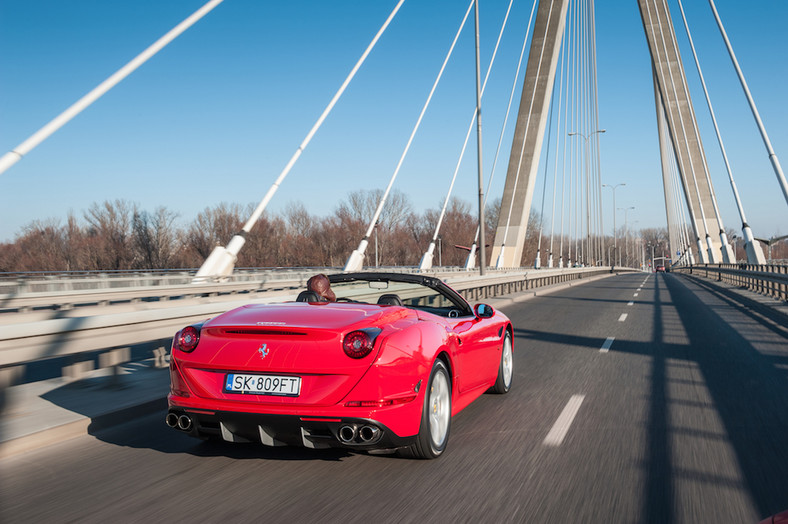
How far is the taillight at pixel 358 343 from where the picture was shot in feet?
13.4

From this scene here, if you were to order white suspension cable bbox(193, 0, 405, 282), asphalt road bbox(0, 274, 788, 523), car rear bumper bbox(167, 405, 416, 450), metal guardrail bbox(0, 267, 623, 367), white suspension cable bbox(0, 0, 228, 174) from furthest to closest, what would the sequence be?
1. white suspension cable bbox(193, 0, 405, 282)
2. white suspension cable bbox(0, 0, 228, 174)
3. metal guardrail bbox(0, 267, 623, 367)
4. car rear bumper bbox(167, 405, 416, 450)
5. asphalt road bbox(0, 274, 788, 523)

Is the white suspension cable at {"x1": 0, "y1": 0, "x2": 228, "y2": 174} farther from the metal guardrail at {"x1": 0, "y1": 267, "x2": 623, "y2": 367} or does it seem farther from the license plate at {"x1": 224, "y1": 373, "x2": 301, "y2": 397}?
the license plate at {"x1": 224, "y1": 373, "x2": 301, "y2": 397}

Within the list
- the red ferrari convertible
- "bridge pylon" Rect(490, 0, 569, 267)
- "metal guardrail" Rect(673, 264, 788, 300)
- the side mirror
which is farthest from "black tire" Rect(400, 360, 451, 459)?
"bridge pylon" Rect(490, 0, 569, 267)

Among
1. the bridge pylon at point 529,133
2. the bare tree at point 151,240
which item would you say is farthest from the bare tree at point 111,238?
the bridge pylon at point 529,133

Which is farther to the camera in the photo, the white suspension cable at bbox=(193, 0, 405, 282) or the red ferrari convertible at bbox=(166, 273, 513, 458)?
the white suspension cable at bbox=(193, 0, 405, 282)

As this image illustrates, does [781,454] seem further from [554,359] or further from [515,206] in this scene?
[515,206]

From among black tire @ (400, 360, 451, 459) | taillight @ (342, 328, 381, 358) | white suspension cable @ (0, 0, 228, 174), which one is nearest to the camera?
taillight @ (342, 328, 381, 358)

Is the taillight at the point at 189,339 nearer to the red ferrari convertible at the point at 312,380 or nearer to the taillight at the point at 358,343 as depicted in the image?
the red ferrari convertible at the point at 312,380

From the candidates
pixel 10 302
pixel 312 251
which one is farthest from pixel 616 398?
pixel 312 251

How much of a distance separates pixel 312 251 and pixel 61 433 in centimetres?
8391

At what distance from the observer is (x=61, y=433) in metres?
5.00

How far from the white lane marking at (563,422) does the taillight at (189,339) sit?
8.14 feet

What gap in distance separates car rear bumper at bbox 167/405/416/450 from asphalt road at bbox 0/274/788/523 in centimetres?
23

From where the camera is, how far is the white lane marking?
504cm
